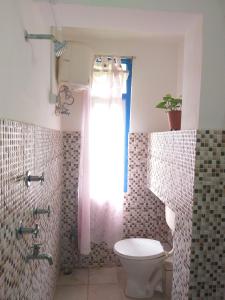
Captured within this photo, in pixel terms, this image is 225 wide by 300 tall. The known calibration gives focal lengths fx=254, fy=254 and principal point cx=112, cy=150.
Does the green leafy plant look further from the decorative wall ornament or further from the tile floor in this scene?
the tile floor

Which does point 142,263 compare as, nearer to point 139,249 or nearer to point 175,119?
point 139,249

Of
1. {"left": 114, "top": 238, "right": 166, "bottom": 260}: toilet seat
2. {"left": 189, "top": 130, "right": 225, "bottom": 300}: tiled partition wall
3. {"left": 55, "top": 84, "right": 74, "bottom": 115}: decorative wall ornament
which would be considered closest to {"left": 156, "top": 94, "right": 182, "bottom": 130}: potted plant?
{"left": 189, "top": 130, "right": 225, "bottom": 300}: tiled partition wall

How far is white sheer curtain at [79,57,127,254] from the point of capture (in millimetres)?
2510

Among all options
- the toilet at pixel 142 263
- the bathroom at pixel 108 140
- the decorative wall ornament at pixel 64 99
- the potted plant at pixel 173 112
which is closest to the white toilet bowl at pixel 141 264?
the toilet at pixel 142 263

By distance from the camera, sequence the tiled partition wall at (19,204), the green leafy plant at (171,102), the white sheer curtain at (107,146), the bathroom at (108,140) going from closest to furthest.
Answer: the tiled partition wall at (19,204), the bathroom at (108,140), the green leafy plant at (171,102), the white sheer curtain at (107,146)

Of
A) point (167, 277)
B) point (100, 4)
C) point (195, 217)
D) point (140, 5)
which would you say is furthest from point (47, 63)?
point (167, 277)

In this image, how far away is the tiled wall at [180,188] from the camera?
1.37 meters

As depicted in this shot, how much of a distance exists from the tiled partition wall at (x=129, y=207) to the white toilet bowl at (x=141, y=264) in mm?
416

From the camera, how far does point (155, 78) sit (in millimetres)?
2643

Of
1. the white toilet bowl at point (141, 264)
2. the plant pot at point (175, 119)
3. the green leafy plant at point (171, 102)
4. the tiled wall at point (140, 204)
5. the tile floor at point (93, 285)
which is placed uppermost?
the green leafy plant at point (171, 102)

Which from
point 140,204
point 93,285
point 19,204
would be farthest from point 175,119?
point 93,285

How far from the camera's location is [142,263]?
2006 mm

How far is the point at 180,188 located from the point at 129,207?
4.00 ft

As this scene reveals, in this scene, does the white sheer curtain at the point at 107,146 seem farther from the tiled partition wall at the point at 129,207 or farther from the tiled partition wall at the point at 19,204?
the tiled partition wall at the point at 19,204
